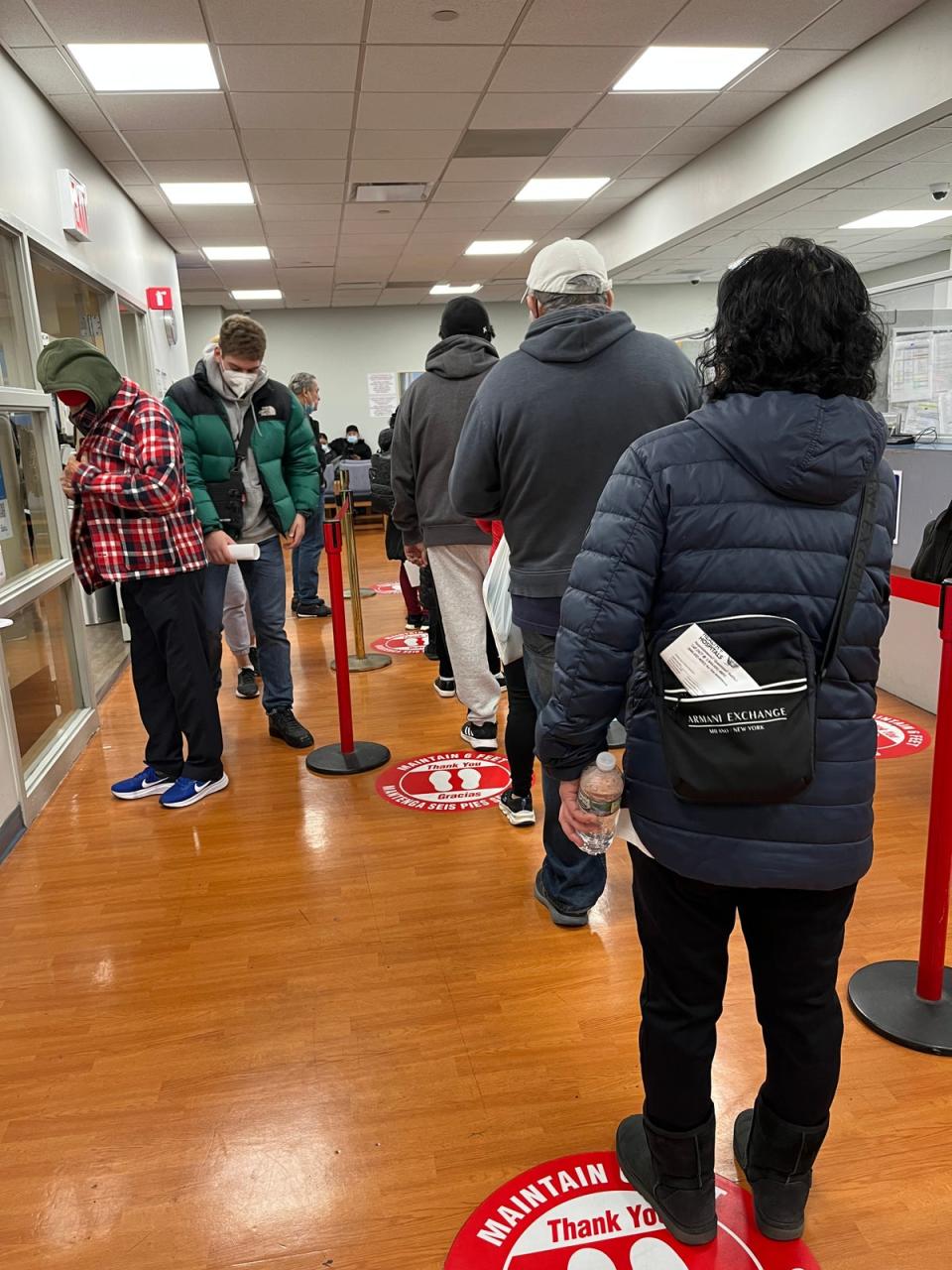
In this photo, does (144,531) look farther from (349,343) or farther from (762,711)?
(349,343)

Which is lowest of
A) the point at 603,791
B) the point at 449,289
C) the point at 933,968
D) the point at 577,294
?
the point at 933,968

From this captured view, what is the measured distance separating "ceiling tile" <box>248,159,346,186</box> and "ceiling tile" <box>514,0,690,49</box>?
7.35 feet

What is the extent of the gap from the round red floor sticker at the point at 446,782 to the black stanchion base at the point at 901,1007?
54.9 inches

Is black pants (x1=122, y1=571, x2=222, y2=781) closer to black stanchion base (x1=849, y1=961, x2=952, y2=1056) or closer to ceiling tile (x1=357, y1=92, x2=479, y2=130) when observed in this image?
black stanchion base (x1=849, y1=961, x2=952, y2=1056)

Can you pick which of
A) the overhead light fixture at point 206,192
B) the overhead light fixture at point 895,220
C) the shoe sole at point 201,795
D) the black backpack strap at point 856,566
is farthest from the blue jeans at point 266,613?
the overhead light fixture at point 895,220

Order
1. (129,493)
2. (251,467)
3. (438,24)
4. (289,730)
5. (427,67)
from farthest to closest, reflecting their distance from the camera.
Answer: (427,67), (438,24), (289,730), (251,467), (129,493)

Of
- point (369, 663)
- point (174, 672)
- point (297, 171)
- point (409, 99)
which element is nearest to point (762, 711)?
point (174, 672)

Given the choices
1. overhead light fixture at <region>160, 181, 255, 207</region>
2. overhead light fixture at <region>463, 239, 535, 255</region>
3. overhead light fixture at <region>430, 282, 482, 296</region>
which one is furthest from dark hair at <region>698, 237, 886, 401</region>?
overhead light fixture at <region>430, 282, 482, 296</region>

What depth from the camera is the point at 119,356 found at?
5.62 metres

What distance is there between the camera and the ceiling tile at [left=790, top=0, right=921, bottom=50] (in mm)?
4293

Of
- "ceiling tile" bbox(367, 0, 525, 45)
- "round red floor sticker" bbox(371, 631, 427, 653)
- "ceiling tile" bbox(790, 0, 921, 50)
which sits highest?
"ceiling tile" bbox(790, 0, 921, 50)

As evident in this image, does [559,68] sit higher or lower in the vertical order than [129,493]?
higher

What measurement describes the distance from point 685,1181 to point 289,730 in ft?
8.72

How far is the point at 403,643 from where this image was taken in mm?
5508
